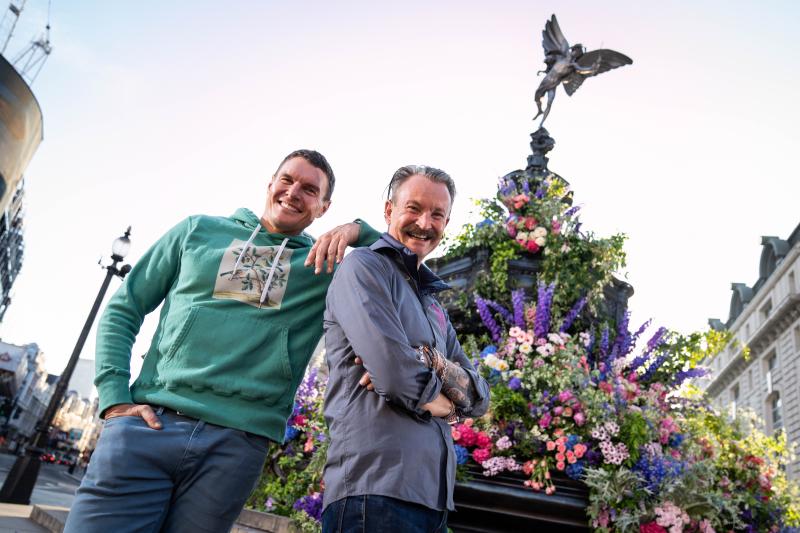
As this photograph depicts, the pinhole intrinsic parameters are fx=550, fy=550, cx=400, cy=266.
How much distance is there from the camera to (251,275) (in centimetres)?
208

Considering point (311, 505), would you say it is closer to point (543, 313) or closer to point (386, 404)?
point (543, 313)

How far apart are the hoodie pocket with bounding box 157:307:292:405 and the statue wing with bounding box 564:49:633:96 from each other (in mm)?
6741

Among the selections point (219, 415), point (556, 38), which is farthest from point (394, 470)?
point (556, 38)

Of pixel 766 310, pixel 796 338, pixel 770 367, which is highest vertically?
pixel 766 310

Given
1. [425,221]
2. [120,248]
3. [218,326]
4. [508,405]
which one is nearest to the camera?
[218,326]

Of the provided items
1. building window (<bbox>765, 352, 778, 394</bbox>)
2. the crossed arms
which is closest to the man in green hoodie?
the crossed arms

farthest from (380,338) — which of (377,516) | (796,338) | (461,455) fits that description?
(796,338)

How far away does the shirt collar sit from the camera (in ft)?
6.51

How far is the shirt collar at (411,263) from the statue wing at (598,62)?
20.7 ft

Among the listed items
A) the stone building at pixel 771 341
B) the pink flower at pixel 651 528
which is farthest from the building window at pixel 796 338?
the pink flower at pixel 651 528

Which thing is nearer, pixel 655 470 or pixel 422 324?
pixel 422 324

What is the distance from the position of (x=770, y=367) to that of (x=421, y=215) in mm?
46109

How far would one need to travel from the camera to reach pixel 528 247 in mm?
5363

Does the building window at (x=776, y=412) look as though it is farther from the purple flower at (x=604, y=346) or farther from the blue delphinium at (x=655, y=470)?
the blue delphinium at (x=655, y=470)
